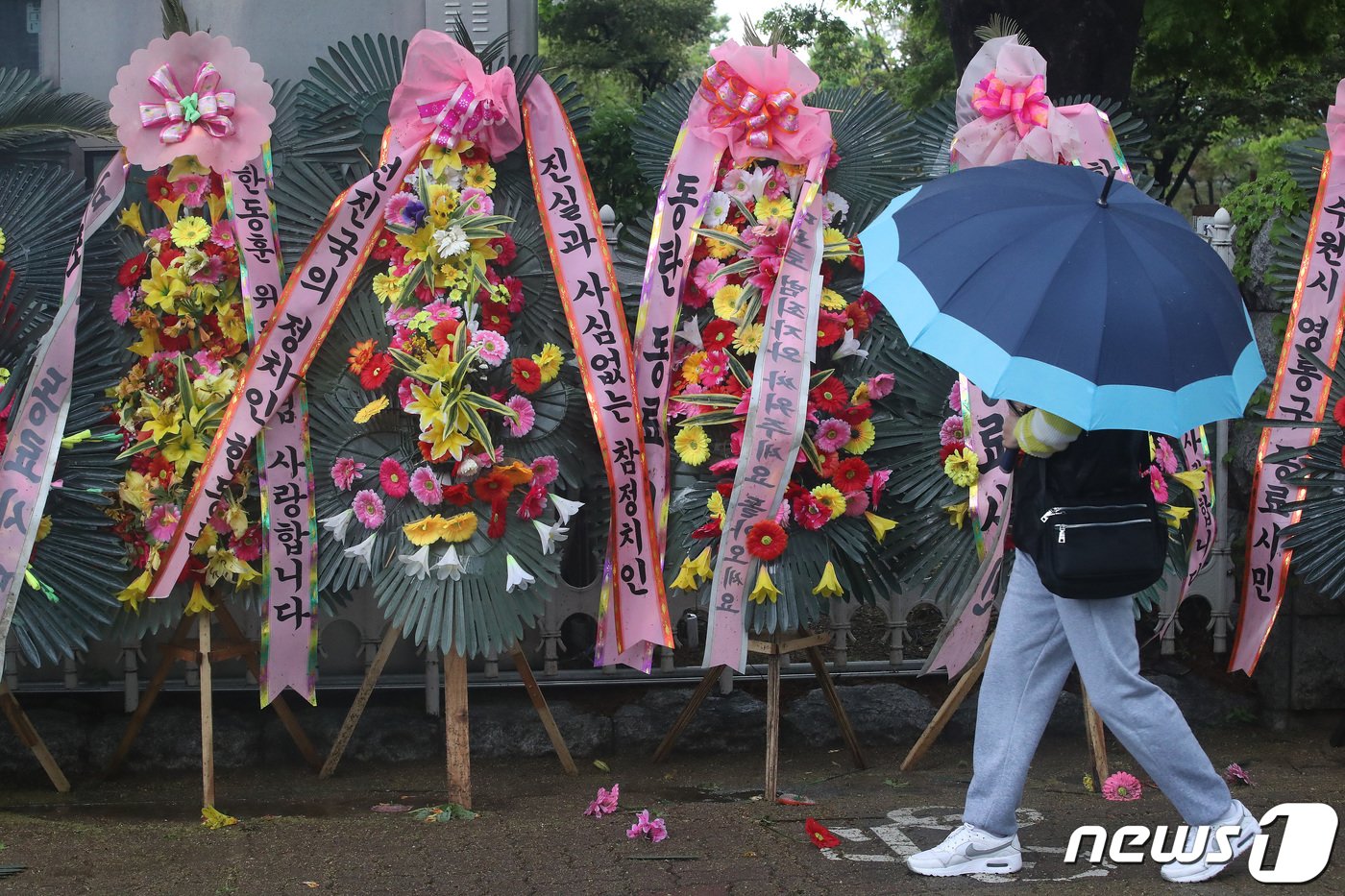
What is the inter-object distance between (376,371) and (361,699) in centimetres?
113

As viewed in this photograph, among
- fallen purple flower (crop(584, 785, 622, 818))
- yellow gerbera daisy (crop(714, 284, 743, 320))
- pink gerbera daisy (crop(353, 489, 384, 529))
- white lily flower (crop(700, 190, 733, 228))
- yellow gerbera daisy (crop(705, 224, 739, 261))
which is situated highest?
white lily flower (crop(700, 190, 733, 228))

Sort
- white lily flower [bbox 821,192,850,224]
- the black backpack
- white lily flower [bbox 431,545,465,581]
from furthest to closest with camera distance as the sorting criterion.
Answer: white lily flower [bbox 821,192,850,224]
white lily flower [bbox 431,545,465,581]
the black backpack

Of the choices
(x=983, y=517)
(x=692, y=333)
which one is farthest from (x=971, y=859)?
(x=692, y=333)

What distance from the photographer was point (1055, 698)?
3.74 metres

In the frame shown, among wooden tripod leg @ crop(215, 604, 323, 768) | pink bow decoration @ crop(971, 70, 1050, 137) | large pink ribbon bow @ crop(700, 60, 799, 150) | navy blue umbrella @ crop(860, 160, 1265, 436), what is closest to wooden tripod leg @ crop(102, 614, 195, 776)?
wooden tripod leg @ crop(215, 604, 323, 768)

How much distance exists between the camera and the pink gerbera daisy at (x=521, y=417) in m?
4.44

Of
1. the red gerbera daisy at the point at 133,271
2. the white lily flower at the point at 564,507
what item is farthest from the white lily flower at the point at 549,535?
the red gerbera daisy at the point at 133,271

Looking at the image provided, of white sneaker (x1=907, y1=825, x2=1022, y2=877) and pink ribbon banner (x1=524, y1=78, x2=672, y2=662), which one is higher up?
pink ribbon banner (x1=524, y1=78, x2=672, y2=662)

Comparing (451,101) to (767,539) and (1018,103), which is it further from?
(1018,103)

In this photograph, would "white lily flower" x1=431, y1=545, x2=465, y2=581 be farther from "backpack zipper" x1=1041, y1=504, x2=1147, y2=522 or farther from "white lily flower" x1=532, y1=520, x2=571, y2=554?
"backpack zipper" x1=1041, y1=504, x2=1147, y2=522

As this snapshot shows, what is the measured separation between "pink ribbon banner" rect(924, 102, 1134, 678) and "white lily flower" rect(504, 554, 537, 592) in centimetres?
130

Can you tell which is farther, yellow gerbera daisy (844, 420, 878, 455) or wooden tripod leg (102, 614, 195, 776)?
wooden tripod leg (102, 614, 195, 776)

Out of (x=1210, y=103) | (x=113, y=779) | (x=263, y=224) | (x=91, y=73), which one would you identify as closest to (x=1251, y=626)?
(x=263, y=224)

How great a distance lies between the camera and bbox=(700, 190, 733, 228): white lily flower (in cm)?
462
